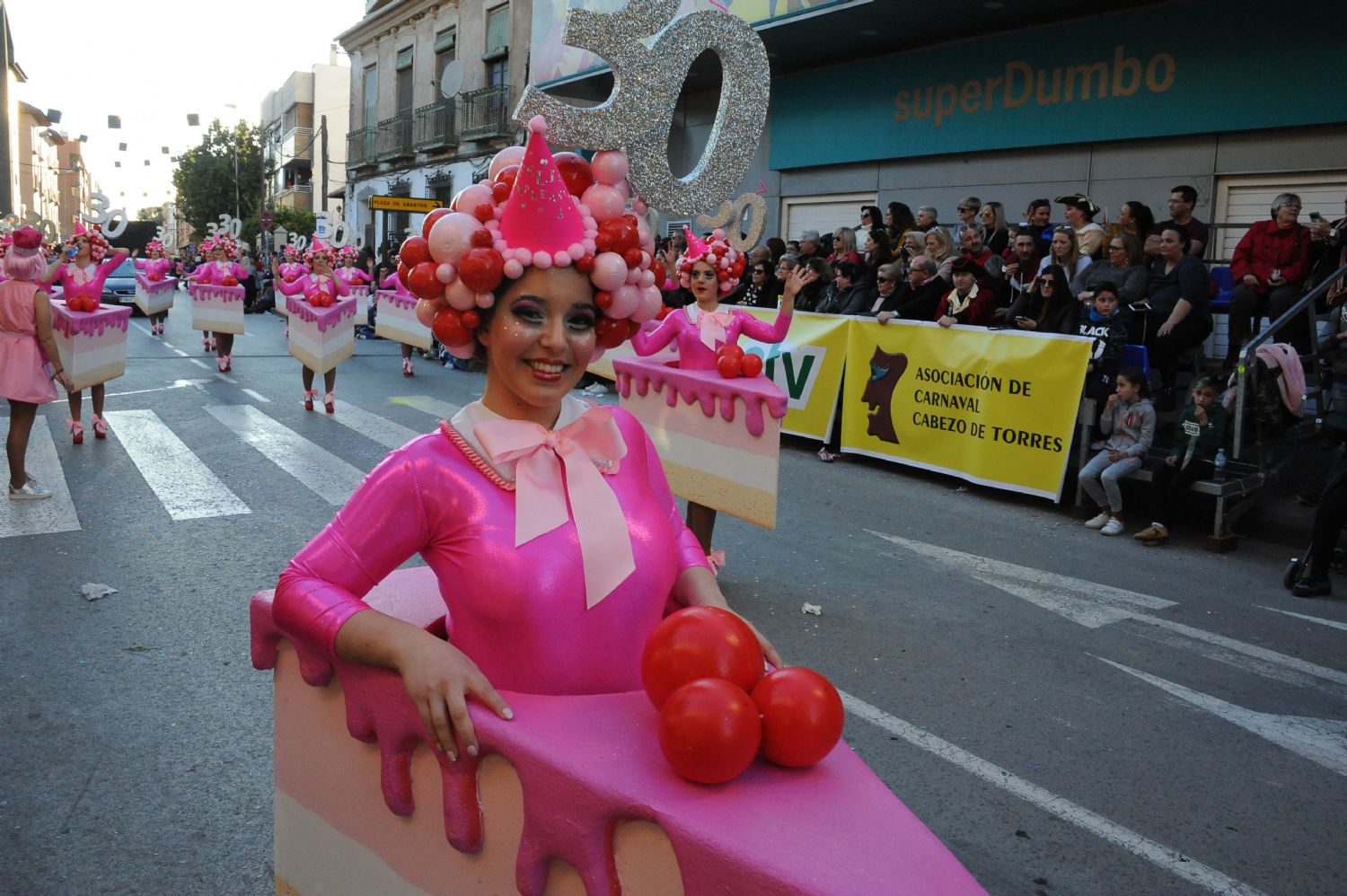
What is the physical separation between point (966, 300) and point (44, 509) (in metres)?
8.13

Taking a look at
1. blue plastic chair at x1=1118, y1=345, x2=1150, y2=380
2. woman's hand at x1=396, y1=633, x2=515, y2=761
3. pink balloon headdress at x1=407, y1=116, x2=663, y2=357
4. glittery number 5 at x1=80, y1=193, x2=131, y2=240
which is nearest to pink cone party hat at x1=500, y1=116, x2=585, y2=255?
pink balloon headdress at x1=407, y1=116, x2=663, y2=357

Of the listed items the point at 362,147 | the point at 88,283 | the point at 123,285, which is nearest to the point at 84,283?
the point at 88,283

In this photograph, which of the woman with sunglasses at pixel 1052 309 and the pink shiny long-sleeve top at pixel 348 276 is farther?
the pink shiny long-sleeve top at pixel 348 276

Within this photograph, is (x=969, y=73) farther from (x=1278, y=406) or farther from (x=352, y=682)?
(x=352, y=682)

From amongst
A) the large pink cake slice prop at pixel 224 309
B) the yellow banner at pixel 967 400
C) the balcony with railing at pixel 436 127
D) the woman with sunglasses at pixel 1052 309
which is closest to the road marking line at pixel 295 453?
the large pink cake slice prop at pixel 224 309

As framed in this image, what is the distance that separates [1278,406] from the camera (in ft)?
27.0

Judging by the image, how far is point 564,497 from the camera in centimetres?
201

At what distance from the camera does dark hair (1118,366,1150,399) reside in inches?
325

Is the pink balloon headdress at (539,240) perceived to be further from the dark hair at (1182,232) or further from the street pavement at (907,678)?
the dark hair at (1182,232)

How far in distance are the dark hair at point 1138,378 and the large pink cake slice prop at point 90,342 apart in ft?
30.6

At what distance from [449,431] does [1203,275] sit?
8.94 metres

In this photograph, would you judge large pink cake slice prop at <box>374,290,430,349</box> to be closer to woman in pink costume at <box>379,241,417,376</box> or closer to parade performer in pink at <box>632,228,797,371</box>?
woman in pink costume at <box>379,241,417,376</box>

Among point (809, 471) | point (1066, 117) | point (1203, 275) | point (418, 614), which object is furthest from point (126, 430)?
point (1066, 117)

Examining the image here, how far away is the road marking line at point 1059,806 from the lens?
329 centimetres
